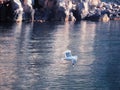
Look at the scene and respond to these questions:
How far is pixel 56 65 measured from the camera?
46125 mm

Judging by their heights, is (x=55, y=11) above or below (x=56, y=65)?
below

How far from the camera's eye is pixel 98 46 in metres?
63.6

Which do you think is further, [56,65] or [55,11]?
[55,11]

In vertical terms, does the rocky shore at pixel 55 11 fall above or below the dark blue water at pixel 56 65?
below

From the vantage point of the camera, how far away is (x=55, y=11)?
121 meters

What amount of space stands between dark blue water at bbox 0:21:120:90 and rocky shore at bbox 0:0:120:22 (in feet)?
142

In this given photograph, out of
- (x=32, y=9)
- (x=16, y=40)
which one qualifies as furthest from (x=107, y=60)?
(x=32, y=9)

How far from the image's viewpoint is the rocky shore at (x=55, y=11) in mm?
113625

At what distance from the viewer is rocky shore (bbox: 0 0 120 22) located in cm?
11362

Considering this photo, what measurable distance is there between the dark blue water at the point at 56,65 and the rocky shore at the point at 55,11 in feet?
142

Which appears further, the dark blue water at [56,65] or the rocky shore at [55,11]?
the rocky shore at [55,11]

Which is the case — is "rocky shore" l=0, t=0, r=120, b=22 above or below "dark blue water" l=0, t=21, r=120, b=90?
below

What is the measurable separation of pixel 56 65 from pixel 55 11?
75.7 meters

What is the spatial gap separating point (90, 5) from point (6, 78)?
318 ft
